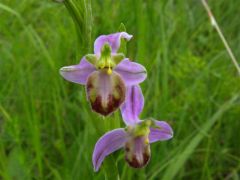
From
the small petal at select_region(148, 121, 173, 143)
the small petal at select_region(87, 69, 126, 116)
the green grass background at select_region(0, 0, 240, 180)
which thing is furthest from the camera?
the green grass background at select_region(0, 0, 240, 180)

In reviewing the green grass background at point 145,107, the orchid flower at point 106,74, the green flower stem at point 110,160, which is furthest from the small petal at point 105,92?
the green grass background at point 145,107

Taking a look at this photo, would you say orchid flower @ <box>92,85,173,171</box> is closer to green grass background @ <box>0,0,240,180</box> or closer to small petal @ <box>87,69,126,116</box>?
small petal @ <box>87,69,126,116</box>

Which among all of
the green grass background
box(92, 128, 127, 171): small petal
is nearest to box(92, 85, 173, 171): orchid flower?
box(92, 128, 127, 171): small petal

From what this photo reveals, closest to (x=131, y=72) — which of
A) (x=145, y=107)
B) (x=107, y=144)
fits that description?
(x=107, y=144)

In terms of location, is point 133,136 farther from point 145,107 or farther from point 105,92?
point 145,107

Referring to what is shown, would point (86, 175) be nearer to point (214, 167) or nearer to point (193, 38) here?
point (214, 167)

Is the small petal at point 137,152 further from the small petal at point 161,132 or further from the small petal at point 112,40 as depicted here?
the small petal at point 112,40
